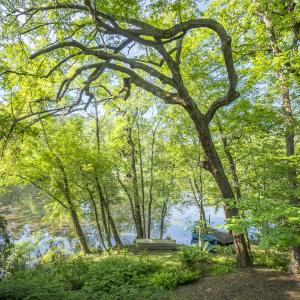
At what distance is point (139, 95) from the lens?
12.1 meters

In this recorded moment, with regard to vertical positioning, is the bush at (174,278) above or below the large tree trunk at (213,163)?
below

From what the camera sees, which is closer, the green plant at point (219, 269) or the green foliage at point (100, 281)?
the green foliage at point (100, 281)

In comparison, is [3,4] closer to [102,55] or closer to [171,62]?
[102,55]

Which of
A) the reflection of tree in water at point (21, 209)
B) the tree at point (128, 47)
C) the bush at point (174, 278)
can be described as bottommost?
the bush at point (174, 278)

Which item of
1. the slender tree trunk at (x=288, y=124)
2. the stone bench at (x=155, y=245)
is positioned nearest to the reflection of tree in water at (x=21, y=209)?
the stone bench at (x=155, y=245)

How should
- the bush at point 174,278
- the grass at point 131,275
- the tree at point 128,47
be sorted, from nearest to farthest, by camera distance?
the tree at point 128,47 → the grass at point 131,275 → the bush at point 174,278

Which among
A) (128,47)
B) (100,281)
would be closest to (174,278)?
(100,281)

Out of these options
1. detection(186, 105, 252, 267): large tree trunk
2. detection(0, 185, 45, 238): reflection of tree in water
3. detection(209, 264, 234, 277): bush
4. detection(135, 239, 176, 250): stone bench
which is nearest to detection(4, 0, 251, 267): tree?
detection(186, 105, 252, 267): large tree trunk

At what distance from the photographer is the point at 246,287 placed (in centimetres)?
532

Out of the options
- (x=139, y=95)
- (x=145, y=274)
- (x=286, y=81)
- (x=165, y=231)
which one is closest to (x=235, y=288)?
(x=145, y=274)

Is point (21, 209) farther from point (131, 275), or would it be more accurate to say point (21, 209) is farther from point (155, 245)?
point (131, 275)

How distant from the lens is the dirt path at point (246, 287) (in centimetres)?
492

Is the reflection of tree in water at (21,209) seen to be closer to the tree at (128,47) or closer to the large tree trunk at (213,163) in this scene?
the tree at (128,47)

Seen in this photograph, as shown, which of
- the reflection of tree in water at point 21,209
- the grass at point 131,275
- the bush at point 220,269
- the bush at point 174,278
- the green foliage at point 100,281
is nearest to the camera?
the green foliage at point 100,281
